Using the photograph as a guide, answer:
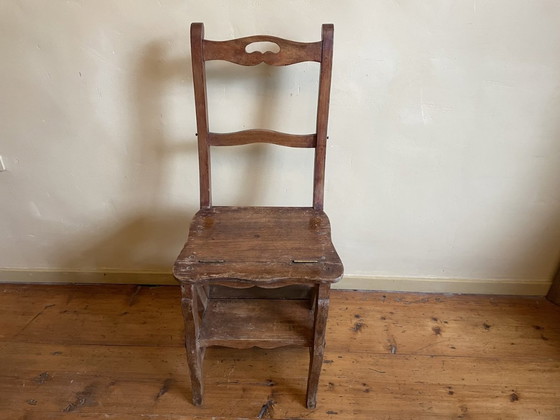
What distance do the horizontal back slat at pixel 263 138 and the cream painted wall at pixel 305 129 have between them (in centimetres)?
16

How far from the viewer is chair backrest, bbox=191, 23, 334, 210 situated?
1.15 metres

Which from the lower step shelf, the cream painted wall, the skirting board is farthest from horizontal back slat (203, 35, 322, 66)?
the skirting board

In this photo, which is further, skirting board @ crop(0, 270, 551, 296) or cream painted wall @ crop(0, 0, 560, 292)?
skirting board @ crop(0, 270, 551, 296)

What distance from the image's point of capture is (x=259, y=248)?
113 centimetres

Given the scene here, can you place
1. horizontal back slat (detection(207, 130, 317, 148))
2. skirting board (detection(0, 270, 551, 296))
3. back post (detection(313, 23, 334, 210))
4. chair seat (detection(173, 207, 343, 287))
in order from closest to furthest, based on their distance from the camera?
1. chair seat (detection(173, 207, 343, 287))
2. back post (detection(313, 23, 334, 210))
3. horizontal back slat (detection(207, 130, 317, 148))
4. skirting board (detection(0, 270, 551, 296))

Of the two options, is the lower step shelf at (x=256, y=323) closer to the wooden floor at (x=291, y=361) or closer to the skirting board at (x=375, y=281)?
the wooden floor at (x=291, y=361)

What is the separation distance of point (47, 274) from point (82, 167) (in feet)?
2.03

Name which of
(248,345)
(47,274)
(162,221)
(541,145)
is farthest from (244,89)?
(47,274)

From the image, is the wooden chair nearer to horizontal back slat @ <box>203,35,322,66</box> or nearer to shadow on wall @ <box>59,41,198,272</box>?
horizontal back slat @ <box>203,35,322,66</box>

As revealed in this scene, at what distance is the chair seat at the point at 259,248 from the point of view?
1024mm

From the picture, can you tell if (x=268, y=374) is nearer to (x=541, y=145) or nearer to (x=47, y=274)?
(x=47, y=274)

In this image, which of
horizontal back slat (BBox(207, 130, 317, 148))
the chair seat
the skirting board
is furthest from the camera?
the skirting board

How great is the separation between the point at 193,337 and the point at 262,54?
0.89 m

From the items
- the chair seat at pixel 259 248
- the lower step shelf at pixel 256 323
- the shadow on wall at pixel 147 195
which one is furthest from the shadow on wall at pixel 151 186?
the lower step shelf at pixel 256 323
